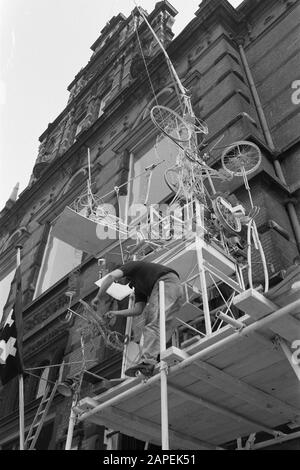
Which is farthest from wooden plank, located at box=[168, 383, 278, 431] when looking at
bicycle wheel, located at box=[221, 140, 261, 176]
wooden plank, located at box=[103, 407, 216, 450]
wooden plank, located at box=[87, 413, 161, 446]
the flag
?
bicycle wheel, located at box=[221, 140, 261, 176]

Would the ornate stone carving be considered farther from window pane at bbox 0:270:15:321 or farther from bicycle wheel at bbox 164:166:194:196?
bicycle wheel at bbox 164:166:194:196

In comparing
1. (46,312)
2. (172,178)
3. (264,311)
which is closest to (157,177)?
(172,178)

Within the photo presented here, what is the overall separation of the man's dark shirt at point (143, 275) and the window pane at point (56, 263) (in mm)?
8867

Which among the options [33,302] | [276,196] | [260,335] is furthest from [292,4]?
[260,335]

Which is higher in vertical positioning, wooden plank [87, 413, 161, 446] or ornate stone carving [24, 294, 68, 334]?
ornate stone carving [24, 294, 68, 334]

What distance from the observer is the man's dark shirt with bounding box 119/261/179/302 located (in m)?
6.40

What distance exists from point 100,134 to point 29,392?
9.75 m

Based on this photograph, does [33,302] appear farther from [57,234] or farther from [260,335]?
[260,335]

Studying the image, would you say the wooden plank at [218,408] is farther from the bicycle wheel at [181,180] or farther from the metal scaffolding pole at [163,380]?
the bicycle wheel at [181,180]

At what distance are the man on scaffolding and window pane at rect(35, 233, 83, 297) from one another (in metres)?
8.90

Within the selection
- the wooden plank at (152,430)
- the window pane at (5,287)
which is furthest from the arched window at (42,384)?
the wooden plank at (152,430)

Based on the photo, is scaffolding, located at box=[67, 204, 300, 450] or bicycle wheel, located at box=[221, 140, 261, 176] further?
bicycle wheel, located at box=[221, 140, 261, 176]

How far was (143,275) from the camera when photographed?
6.55 metres

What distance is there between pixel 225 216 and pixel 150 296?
2.07 metres
